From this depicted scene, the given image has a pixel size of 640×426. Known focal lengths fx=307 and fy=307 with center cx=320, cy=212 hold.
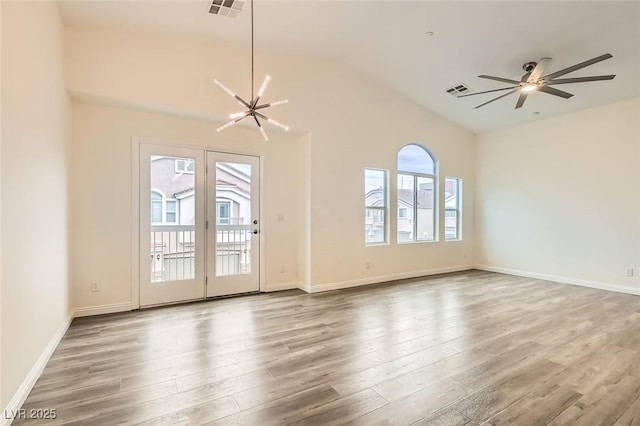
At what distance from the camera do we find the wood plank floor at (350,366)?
1.96 meters

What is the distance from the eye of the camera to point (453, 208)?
7.03m

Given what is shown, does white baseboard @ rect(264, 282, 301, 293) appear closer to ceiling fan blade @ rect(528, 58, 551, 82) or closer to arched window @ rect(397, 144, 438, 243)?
arched window @ rect(397, 144, 438, 243)

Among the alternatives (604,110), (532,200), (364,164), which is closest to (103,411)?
(364,164)

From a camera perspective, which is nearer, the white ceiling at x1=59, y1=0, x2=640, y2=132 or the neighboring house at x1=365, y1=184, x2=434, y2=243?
the white ceiling at x1=59, y1=0, x2=640, y2=132

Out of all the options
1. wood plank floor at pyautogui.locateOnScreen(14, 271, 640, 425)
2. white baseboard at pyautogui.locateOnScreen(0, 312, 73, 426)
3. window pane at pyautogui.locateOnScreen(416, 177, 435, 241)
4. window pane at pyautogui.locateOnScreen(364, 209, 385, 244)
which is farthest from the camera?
window pane at pyautogui.locateOnScreen(416, 177, 435, 241)

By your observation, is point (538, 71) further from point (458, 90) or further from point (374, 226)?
point (374, 226)

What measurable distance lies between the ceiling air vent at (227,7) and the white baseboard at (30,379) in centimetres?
371

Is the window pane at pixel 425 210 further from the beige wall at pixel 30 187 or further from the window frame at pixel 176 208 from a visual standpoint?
the beige wall at pixel 30 187

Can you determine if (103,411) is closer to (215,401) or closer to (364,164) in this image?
(215,401)

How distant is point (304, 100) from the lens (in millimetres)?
4898

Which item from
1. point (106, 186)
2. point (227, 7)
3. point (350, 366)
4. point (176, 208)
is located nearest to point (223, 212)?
point (176, 208)

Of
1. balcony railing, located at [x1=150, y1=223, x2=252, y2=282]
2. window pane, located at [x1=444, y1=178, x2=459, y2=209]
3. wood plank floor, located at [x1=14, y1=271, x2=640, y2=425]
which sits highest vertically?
window pane, located at [x1=444, y1=178, x2=459, y2=209]

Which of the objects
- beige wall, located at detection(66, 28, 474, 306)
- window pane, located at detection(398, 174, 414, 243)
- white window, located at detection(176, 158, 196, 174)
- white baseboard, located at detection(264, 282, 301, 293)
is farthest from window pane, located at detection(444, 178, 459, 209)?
white window, located at detection(176, 158, 196, 174)

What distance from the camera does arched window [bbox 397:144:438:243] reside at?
6.23 meters
